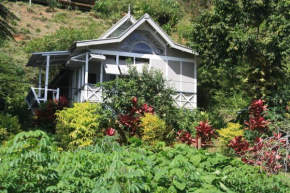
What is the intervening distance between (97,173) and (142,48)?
14.0 metres

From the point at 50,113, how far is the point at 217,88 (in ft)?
37.2

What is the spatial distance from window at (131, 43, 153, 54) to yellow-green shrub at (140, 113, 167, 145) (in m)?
6.47

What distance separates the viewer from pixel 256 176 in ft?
20.9

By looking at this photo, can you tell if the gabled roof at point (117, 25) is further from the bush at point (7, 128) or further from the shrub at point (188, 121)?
the bush at point (7, 128)

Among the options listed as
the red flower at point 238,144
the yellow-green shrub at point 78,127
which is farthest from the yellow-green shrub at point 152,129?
the red flower at point 238,144

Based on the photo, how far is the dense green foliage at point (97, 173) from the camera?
399cm

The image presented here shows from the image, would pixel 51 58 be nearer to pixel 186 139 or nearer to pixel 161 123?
Result: pixel 161 123

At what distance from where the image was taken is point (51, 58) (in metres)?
18.7

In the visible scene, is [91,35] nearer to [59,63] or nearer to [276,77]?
Answer: [59,63]

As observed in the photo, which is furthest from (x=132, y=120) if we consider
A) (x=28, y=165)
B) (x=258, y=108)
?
(x=28, y=165)

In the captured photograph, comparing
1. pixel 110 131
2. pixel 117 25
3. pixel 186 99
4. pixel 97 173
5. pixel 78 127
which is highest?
pixel 117 25

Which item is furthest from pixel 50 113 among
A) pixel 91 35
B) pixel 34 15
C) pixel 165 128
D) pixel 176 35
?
pixel 34 15

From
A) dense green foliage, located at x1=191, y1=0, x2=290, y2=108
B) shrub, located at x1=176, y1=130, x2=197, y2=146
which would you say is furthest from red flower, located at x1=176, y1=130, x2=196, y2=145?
dense green foliage, located at x1=191, y1=0, x2=290, y2=108

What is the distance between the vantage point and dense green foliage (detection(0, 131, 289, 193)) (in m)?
3.99
